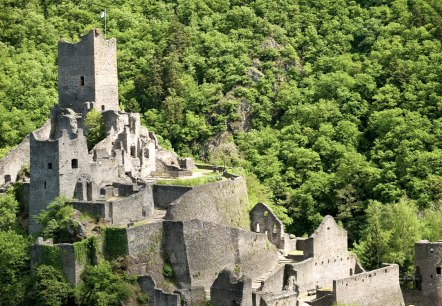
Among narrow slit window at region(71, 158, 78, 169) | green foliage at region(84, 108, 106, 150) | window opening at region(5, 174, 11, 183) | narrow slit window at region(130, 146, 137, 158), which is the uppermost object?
green foliage at region(84, 108, 106, 150)

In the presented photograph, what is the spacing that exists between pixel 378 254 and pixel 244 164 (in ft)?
58.0

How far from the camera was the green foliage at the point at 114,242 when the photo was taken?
247ft

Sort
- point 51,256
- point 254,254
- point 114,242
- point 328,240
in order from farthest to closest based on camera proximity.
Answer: point 328,240 < point 254,254 < point 114,242 < point 51,256

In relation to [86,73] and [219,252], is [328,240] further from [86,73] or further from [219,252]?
[86,73]

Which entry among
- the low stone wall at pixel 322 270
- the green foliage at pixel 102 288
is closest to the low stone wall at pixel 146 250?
the green foliage at pixel 102 288

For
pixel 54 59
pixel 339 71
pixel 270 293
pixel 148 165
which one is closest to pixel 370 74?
pixel 339 71

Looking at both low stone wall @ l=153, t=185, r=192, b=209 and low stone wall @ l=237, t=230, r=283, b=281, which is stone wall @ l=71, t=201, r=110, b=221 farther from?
low stone wall @ l=237, t=230, r=283, b=281

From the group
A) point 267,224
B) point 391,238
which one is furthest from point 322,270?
point 391,238

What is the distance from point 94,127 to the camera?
86562 mm

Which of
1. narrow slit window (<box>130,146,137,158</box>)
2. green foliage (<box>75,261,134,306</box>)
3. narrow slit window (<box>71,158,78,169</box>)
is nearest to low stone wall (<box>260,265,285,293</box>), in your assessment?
green foliage (<box>75,261,134,306</box>)

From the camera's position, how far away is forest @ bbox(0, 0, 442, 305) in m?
99.0

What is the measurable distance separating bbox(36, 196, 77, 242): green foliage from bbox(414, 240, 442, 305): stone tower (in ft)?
67.6

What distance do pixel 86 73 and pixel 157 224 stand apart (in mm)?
16245

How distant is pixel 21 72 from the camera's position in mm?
113938
